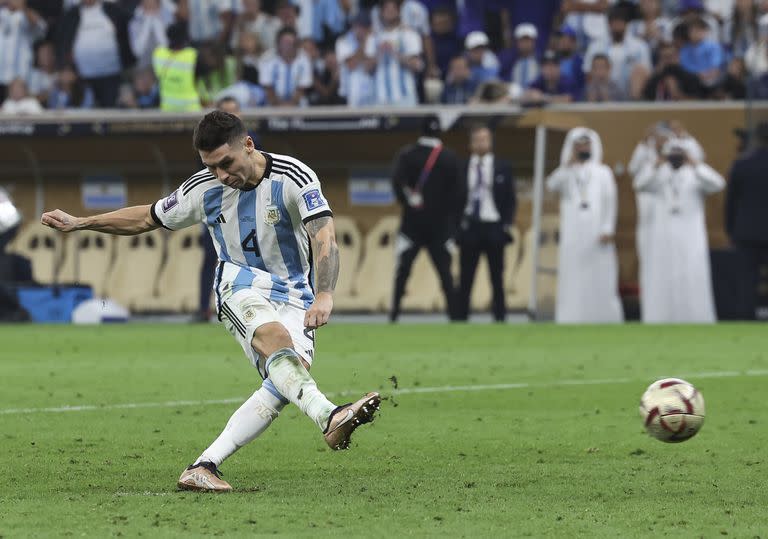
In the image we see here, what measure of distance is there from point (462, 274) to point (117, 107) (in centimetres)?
639

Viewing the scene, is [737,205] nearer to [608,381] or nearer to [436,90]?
[436,90]

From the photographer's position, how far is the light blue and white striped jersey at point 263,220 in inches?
282

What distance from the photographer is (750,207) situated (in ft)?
65.0

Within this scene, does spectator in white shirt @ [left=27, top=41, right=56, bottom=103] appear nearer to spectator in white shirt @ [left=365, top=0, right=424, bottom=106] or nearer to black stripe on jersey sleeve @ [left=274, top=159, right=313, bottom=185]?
spectator in white shirt @ [left=365, top=0, right=424, bottom=106]

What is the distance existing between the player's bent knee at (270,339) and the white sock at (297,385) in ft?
0.09

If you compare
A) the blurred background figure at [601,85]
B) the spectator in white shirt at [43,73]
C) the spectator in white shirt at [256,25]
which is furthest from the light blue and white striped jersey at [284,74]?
the blurred background figure at [601,85]

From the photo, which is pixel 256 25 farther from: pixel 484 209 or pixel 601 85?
pixel 484 209

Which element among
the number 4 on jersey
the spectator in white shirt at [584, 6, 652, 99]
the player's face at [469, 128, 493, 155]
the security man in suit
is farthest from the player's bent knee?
the spectator in white shirt at [584, 6, 652, 99]

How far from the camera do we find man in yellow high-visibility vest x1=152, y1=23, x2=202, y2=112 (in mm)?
21820

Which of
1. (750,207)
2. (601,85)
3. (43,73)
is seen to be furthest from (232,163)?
(43,73)

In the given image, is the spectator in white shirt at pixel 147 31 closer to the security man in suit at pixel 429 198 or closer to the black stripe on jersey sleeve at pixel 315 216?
the security man in suit at pixel 429 198

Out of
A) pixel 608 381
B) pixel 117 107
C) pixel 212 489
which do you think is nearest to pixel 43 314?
pixel 117 107

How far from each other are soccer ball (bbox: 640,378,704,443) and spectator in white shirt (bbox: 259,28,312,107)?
15.1 meters

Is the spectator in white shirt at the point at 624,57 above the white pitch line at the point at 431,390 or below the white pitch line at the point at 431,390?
above
